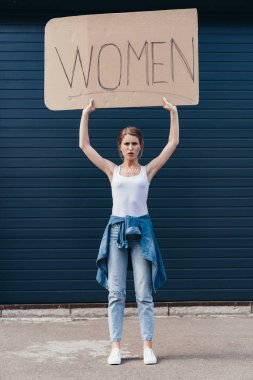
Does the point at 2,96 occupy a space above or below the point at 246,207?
above

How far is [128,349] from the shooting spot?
534cm

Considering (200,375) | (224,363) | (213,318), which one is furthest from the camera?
(213,318)

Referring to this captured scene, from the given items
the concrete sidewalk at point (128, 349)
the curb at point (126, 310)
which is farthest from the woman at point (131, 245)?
the curb at point (126, 310)

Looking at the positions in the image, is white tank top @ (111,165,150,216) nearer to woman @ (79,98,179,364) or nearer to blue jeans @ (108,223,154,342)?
woman @ (79,98,179,364)

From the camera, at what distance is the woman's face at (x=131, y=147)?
4.84 metres

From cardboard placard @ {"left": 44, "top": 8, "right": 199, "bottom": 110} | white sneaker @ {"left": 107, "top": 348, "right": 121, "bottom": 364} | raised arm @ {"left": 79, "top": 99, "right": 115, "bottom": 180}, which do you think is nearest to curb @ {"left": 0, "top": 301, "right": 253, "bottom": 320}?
white sneaker @ {"left": 107, "top": 348, "right": 121, "bottom": 364}

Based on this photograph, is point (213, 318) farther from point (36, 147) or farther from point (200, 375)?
point (36, 147)

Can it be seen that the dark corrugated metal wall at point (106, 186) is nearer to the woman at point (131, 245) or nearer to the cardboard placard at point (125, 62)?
the cardboard placard at point (125, 62)

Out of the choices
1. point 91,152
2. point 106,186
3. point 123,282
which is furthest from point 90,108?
point 106,186

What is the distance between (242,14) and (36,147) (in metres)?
2.61

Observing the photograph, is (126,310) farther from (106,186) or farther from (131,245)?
(131,245)

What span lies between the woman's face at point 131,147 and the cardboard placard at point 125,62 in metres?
0.29

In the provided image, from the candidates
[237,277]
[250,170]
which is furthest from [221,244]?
[250,170]

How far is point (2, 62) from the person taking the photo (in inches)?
261
